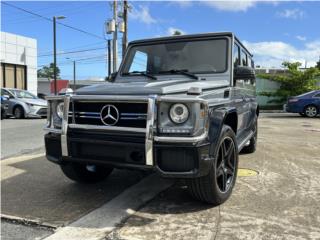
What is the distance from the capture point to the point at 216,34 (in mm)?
5492

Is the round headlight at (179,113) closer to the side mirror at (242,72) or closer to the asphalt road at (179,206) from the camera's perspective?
the asphalt road at (179,206)

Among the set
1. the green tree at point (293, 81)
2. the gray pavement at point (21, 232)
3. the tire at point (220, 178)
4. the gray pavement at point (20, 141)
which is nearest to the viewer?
the gray pavement at point (21, 232)

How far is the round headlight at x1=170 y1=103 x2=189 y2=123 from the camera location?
150 inches

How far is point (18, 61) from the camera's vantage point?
99.1ft

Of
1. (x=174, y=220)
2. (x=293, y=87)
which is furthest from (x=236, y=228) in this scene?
(x=293, y=87)

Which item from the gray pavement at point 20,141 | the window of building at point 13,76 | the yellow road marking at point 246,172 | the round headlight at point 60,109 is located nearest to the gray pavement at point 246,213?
the yellow road marking at point 246,172

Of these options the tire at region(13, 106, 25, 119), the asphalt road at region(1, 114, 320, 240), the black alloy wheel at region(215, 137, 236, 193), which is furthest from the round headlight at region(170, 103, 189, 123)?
the tire at region(13, 106, 25, 119)

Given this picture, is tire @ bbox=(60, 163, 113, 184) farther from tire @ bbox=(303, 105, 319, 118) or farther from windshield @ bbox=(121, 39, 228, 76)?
tire @ bbox=(303, 105, 319, 118)

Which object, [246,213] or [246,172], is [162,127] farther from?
[246,172]

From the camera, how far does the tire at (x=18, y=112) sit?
17.3 meters

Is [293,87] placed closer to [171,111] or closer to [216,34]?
[216,34]

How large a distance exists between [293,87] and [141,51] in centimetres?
2190

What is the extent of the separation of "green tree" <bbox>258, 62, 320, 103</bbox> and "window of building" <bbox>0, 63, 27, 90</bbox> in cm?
1784

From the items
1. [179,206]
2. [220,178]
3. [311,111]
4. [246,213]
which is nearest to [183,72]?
[220,178]
